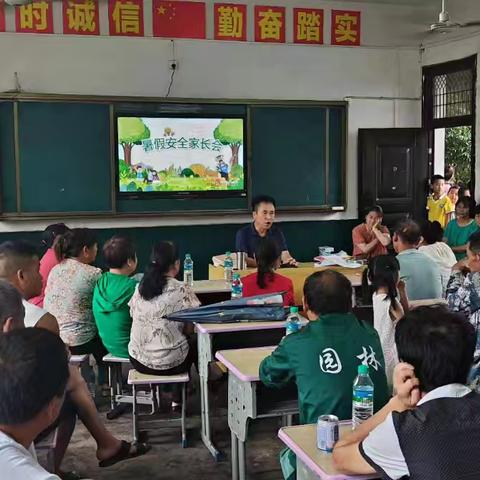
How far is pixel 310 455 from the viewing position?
2.01m

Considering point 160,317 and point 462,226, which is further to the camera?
point 462,226

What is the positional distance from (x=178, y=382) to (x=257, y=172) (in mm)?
3856

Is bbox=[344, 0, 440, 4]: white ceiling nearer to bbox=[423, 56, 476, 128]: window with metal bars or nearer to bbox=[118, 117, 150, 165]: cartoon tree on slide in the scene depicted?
bbox=[423, 56, 476, 128]: window with metal bars

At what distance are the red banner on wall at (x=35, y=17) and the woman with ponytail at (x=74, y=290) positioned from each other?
3.19m

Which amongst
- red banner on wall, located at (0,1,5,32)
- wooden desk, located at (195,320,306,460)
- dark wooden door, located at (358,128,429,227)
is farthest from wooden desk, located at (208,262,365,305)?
red banner on wall, located at (0,1,5,32)

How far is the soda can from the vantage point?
6.64 ft

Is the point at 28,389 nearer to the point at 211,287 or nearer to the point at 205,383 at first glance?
the point at 205,383

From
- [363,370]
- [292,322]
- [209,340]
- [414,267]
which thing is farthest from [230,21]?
[363,370]

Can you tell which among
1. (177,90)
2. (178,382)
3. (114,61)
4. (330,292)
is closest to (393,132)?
(177,90)

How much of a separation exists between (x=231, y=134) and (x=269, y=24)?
129 centimetres

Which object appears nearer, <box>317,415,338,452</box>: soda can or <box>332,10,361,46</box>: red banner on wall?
<box>317,415,338,452</box>: soda can

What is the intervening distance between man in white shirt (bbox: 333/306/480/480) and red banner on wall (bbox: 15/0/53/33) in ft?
19.0

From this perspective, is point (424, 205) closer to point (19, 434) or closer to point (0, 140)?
point (0, 140)

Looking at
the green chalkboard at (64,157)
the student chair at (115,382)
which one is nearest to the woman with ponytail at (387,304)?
the student chair at (115,382)
